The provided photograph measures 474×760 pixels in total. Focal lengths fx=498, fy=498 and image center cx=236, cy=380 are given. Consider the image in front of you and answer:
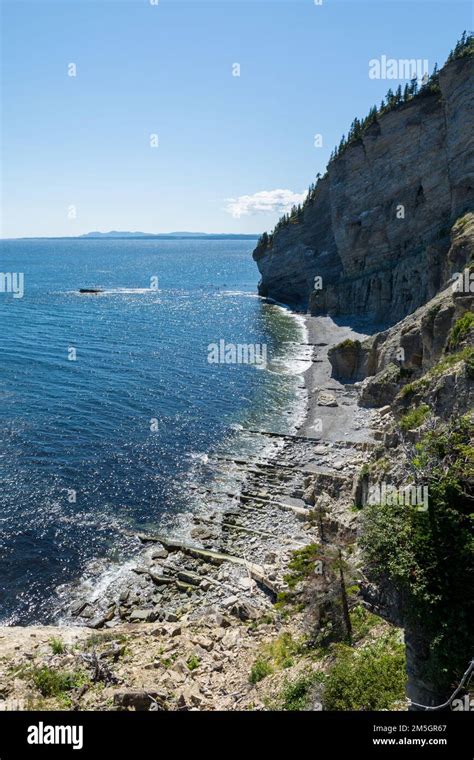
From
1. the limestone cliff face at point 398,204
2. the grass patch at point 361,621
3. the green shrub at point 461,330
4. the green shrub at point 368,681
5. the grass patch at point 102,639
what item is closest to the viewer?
the green shrub at point 368,681

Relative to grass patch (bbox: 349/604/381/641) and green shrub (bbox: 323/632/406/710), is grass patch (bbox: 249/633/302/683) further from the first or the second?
green shrub (bbox: 323/632/406/710)

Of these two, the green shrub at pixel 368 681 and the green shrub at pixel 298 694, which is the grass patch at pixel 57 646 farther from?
the green shrub at pixel 368 681

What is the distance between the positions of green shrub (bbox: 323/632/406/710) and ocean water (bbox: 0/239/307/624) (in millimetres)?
16435

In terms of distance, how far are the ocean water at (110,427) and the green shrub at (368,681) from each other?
16435 mm

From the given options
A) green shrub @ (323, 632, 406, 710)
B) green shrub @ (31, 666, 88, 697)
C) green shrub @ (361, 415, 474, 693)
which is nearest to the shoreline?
green shrub @ (31, 666, 88, 697)

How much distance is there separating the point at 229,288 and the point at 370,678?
13642 centimetres

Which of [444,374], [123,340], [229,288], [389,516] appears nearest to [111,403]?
[123,340]

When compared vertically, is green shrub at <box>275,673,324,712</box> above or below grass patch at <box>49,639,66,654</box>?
above

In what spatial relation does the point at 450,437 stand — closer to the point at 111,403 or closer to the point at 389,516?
the point at 389,516

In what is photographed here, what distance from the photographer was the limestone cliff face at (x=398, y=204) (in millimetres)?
60219

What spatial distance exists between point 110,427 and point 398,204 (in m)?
56.1

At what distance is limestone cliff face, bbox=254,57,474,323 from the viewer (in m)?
60.2

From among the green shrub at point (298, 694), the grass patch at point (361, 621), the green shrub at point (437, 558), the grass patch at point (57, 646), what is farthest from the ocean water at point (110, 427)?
the green shrub at point (437, 558)

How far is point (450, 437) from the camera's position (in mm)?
15266
